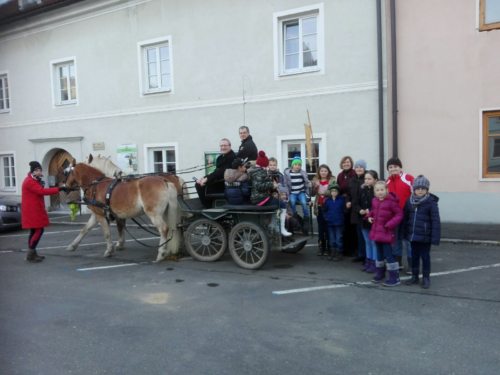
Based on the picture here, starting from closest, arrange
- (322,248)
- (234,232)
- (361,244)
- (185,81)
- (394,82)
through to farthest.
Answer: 1. (234,232)
2. (361,244)
3. (322,248)
4. (394,82)
5. (185,81)

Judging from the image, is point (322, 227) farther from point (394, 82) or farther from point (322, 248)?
point (394, 82)

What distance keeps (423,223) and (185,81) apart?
9.38 metres

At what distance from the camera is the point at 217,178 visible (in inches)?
289

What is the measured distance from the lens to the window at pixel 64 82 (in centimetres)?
1598

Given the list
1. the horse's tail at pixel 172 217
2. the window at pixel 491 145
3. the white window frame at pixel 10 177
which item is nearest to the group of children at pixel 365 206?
the horse's tail at pixel 172 217

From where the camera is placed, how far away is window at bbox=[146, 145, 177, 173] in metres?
13.9

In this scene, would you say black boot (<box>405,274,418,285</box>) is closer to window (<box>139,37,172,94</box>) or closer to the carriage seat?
the carriage seat

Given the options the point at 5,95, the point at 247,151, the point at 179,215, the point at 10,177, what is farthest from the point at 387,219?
the point at 5,95

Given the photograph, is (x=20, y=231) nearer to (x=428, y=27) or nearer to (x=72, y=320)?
(x=72, y=320)

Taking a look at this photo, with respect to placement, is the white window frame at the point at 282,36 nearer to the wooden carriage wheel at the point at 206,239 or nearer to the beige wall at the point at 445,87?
the beige wall at the point at 445,87

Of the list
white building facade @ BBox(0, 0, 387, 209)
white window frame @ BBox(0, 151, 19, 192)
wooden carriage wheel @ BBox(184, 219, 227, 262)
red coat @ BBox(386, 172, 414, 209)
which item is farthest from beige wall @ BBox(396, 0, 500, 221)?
white window frame @ BBox(0, 151, 19, 192)

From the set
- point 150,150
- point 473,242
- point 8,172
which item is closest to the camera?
point 473,242

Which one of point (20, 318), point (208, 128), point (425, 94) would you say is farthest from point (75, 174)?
point (425, 94)

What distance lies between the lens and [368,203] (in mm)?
6645
